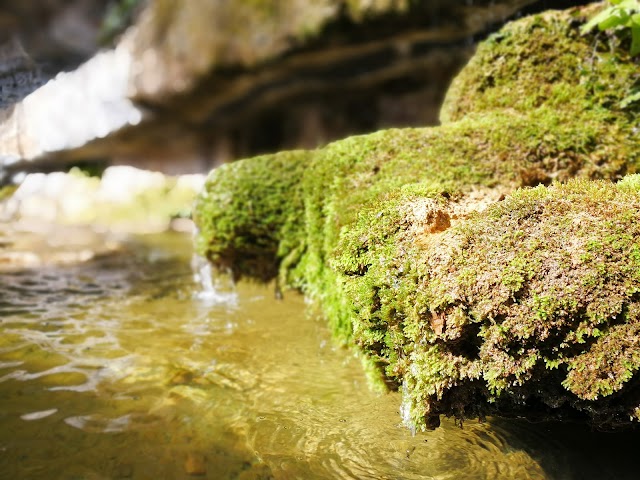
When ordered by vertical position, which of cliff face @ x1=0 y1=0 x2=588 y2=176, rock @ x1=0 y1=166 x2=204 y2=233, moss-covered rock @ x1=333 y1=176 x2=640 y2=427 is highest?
cliff face @ x1=0 y1=0 x2=588 y2=176

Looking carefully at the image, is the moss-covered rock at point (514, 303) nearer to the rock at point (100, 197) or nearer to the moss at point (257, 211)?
the moss at point (257, 211)

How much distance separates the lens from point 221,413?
10.6 feet

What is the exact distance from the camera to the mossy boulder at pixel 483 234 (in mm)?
1940

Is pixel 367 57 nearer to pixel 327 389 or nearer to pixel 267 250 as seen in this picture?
pixel 267 250

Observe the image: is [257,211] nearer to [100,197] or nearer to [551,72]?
[551,72]

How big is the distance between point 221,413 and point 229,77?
31.2 ft

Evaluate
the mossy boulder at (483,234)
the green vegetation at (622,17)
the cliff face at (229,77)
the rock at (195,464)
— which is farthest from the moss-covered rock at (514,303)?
the cliff face at (229,77)

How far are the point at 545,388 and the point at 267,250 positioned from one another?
2.71m

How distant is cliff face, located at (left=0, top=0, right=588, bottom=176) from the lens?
9.44 m

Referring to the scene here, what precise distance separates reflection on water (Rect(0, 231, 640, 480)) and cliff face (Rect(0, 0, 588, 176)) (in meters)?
5.22

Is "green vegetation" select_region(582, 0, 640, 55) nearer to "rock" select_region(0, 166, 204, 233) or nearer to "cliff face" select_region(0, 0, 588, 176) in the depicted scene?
"cliff face" select_region(0, 0, 588, 176)

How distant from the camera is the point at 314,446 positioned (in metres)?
2.79

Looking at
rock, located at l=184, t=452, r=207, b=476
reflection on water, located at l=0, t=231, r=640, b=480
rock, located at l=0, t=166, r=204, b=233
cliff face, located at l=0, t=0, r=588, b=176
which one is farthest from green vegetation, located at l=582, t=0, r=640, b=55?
rock, located at l=0, t=166, r=204, b=233

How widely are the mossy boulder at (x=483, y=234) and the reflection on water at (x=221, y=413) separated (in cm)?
→ 45
